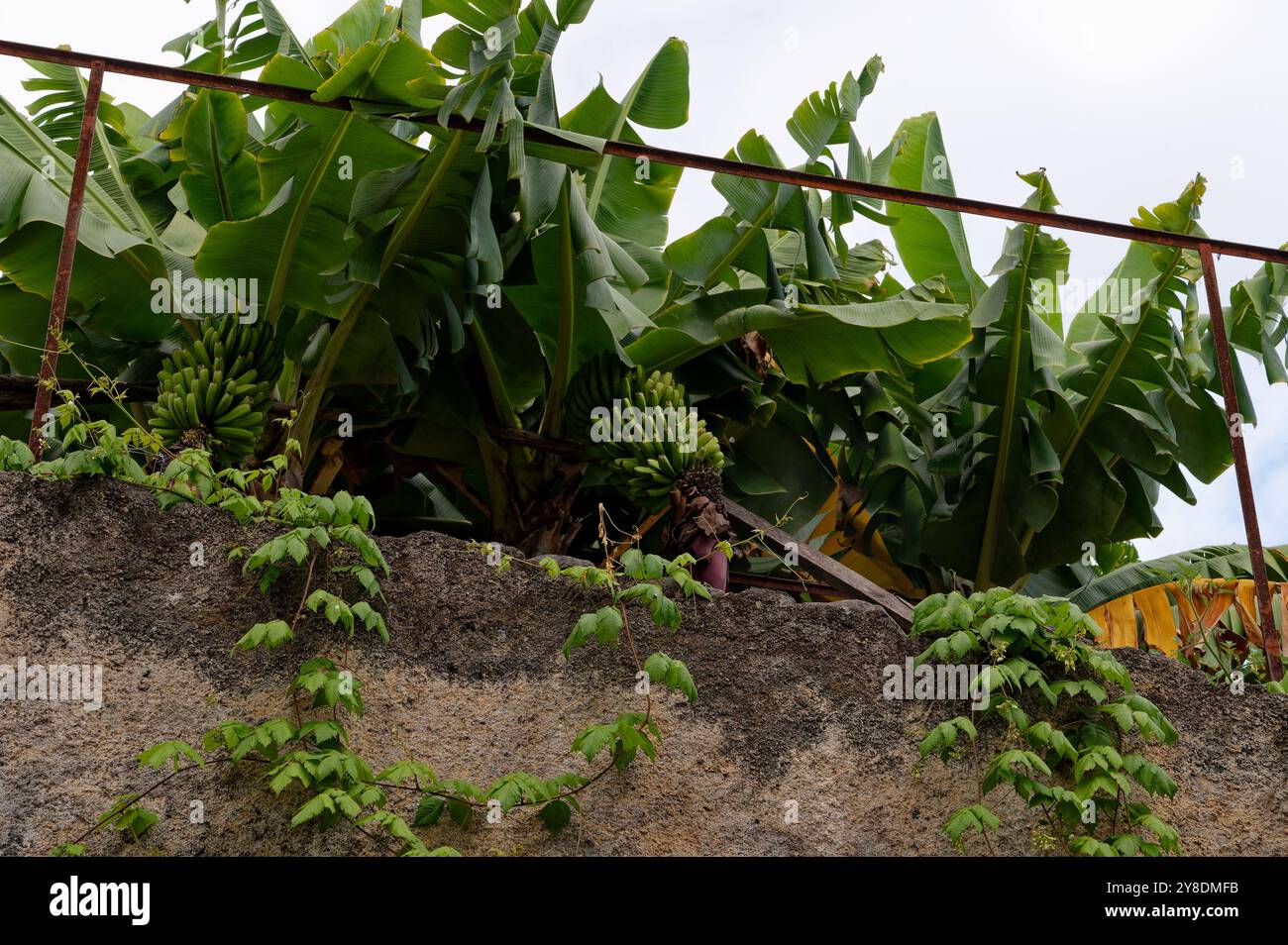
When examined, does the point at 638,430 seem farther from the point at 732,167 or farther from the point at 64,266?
the point at 64,266

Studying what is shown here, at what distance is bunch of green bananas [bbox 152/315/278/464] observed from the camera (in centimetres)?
495

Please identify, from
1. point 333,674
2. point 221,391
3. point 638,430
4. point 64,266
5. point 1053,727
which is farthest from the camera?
point 638,430

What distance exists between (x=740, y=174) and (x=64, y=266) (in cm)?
235

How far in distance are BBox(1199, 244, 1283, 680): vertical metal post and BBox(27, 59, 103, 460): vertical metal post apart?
4.00 metres

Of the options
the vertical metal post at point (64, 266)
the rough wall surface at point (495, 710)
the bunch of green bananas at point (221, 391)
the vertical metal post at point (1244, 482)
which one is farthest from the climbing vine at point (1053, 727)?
the vertical metal post at point (64, 266)

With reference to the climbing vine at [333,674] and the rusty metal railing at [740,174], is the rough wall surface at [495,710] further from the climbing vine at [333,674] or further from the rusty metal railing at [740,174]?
the rusty metal railing at [740,174]

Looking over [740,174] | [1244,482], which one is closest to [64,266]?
[740,174]

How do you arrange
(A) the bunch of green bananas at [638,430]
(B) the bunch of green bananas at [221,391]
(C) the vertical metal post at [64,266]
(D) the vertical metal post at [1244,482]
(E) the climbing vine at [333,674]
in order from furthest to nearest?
(A) the bunch of green bananas at [638,430], (B) the bunch of green bananas at [221,391], (D) the vertical metal post at [1244,482], (C) the vertical metal post at [64,266], (E) the climbing vine at [333,674]

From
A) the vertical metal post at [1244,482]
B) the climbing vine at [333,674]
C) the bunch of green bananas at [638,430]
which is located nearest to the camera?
the climbing vine at [333,674]

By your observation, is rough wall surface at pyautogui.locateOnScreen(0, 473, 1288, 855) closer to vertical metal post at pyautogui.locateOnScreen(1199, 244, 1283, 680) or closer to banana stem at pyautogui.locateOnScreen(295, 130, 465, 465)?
vertical metal post at pyautogui.locateOnScreen(1199, 244, 1283, 680)

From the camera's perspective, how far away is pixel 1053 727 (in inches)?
163

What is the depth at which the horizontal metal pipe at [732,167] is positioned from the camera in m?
3.86
